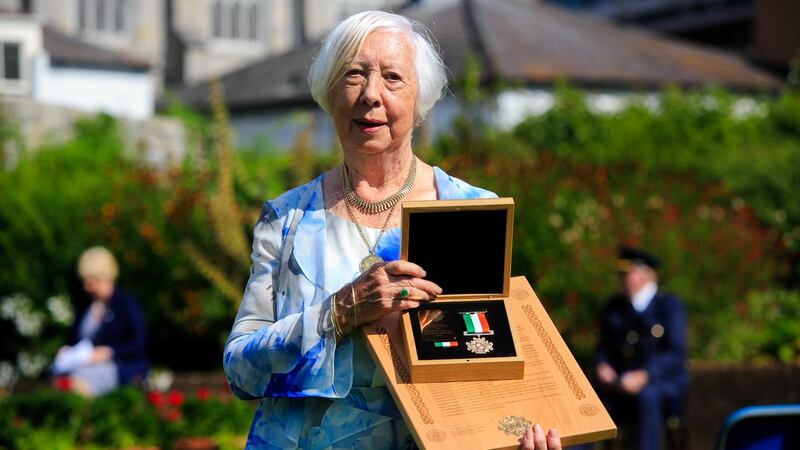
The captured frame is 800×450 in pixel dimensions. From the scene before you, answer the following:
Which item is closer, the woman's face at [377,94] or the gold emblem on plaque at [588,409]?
the gold emblem on plaque at [588,409]

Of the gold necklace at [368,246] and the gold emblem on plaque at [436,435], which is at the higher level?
the gold necklace at [368,246]

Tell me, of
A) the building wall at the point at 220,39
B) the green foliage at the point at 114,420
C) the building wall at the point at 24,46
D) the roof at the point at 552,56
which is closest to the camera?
the green foliage at the point at 114,420

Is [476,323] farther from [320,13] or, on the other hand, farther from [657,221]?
[320,13]

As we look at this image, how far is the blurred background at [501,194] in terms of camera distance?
480 inches

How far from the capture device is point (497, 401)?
3201 mm

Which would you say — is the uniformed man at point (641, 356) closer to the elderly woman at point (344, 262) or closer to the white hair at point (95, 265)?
the white hair at point (95, 265)

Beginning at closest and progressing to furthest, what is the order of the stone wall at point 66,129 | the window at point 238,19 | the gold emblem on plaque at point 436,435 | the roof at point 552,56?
the gold emblem on plaque at point 436,435 → the stone wall at point 66,129 → the roof at point 552,56 → the window at point 238,19

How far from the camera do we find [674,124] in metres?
23.0

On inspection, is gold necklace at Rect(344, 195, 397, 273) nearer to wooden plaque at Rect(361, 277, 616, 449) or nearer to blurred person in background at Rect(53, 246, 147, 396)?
wooden plaque at Rect(361, 277, 616, 449)

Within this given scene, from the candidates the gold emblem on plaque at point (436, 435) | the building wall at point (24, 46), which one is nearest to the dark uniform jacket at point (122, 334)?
the gold emblem on plaque at point (436, 435)

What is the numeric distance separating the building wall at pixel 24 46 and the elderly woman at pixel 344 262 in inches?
1413

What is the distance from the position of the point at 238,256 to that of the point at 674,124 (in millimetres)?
12424

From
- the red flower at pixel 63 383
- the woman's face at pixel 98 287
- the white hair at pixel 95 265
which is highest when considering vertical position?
the white hair at pixel 95 265

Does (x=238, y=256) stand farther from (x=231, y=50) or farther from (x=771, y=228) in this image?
(x=231, y=50)
